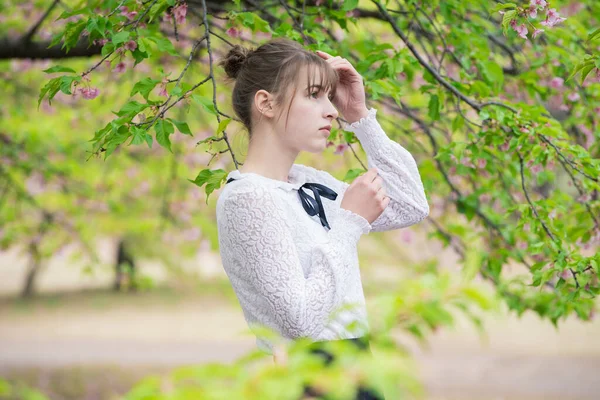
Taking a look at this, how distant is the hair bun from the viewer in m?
2.17

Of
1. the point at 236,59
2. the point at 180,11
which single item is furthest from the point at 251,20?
the point at 236,59

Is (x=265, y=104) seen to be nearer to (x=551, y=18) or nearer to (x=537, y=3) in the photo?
(x=537, y=3)

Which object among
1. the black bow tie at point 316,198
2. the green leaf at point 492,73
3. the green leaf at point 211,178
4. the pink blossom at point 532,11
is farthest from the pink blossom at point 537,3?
the green leaf at point 211,178

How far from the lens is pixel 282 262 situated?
1759 mm

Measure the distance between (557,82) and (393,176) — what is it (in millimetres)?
1806

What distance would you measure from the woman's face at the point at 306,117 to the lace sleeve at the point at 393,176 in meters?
0.26

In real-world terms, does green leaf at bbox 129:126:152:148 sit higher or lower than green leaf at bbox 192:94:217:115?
lower

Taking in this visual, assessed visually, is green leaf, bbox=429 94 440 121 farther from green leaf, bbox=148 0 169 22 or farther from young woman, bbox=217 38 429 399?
green leaf, bbox=148 0 169 22

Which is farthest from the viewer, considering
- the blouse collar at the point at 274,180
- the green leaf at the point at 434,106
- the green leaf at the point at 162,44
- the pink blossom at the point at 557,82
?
the pink blossom at the point at 557,82

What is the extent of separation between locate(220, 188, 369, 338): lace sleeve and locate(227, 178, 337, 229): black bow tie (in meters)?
0.13

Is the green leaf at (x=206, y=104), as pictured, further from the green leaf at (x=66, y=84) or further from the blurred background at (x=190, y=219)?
the green leaf at (x=66, y=84)

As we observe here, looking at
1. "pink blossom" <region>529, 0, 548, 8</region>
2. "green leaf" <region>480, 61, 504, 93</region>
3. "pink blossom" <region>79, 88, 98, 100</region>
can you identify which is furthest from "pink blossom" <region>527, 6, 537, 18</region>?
"pink blossom" <region>79, 88, 98, 100</region>

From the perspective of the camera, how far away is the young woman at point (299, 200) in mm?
1769

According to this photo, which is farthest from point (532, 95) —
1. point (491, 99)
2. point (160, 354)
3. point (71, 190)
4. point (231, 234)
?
point (160, 354)
